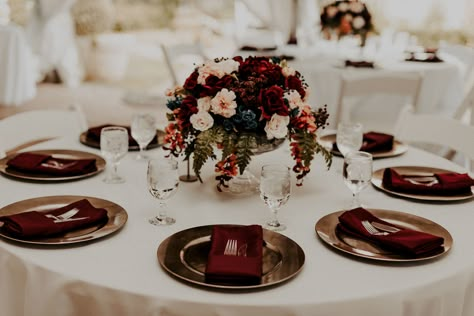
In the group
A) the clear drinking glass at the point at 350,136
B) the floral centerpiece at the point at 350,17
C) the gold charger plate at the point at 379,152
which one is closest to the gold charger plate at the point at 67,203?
the clear drinking glass at the point at 350,136

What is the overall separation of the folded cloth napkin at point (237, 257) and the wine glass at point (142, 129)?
0.70 m

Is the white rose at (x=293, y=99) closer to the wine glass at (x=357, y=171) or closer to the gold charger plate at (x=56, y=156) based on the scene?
the wine glass at (x=357, y=171)

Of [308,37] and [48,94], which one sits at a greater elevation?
[308,37]

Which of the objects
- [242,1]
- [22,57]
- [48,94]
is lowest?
[48,94]

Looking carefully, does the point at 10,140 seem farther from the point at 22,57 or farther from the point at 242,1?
the point at 242,1

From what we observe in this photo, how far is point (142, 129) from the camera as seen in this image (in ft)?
6.72

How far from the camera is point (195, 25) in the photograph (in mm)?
10312

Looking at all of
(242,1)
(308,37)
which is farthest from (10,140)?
(242,1)

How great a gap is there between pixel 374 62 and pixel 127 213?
2.84m

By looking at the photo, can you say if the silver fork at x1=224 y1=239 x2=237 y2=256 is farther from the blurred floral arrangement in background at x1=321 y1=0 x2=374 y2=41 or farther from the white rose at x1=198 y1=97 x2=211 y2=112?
the blurred floral arrangement in background at x1=321 y1=0 x2=374 y2=41

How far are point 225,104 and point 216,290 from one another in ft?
1.96

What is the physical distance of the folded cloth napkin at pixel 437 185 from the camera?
1758 mm

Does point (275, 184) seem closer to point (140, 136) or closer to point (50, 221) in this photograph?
point (50, 221)

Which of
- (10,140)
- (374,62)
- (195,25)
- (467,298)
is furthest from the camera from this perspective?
(195,25)
